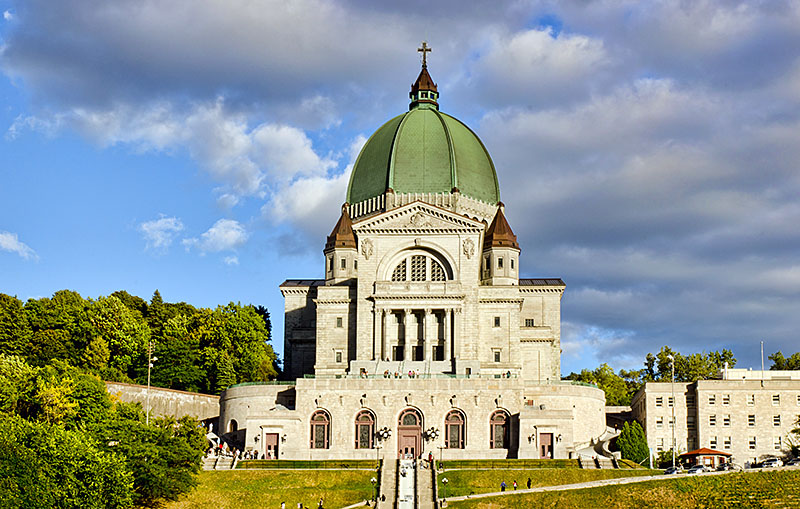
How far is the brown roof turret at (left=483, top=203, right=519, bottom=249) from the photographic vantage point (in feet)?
387

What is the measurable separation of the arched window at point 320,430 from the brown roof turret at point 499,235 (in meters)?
32.0

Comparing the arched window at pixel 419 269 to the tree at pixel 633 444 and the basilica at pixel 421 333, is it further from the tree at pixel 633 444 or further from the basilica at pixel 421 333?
the tree at pixel 633 444

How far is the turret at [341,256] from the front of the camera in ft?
387

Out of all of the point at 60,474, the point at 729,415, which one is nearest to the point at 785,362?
the point at 729,415

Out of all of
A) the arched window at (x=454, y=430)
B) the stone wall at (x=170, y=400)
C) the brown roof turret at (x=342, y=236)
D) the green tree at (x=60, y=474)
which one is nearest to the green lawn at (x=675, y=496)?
the arched window at (x=454, y=430)

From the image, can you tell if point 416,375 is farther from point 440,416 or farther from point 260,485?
point 260,485

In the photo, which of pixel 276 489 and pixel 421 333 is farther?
pixel 421 333

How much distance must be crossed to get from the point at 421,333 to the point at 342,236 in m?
16.7

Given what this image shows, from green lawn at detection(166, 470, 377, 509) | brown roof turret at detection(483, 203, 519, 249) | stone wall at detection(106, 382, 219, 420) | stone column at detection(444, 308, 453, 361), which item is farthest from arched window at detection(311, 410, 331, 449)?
brown roof turret at detection(483, 203, 519, 249)

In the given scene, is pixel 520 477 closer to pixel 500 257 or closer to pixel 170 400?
pixel 170 400

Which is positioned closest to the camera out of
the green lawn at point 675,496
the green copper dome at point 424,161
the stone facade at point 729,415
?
the green lawn at point 675,496

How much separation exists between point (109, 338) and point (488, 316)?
116ft

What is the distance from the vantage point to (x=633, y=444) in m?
91.8

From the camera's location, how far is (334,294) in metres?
112
